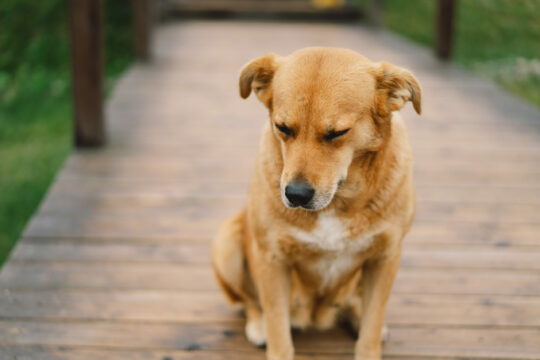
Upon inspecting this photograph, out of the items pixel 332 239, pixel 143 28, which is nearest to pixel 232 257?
pixel 332 239

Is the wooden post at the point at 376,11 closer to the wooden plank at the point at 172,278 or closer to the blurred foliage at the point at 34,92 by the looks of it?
the blurred foliage at the point at 34,92

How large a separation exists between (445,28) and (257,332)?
5276 millimetres

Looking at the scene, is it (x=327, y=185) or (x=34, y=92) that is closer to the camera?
(x=327, y=185)

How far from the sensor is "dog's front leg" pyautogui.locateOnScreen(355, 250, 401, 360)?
1955 mm

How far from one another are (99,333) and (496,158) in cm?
289

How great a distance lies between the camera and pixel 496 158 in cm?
402

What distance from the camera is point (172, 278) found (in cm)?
261

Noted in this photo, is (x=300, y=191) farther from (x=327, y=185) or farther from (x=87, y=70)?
(x=87, y=70)

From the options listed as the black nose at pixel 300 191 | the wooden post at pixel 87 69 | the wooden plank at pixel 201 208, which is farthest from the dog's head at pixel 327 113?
the wooden post at pixel 87 69

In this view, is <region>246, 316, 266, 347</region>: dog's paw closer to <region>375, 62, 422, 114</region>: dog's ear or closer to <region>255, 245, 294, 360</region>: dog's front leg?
<region>255, 245, 294, 360</region>: dog's front leg

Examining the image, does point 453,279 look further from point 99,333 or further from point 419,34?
point 419,34

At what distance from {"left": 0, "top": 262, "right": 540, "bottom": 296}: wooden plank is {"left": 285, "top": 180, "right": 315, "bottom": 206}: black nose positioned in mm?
973

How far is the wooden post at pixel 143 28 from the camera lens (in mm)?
6332

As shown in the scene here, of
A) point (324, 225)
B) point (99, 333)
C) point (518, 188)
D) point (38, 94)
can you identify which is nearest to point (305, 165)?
point (324, 225)
